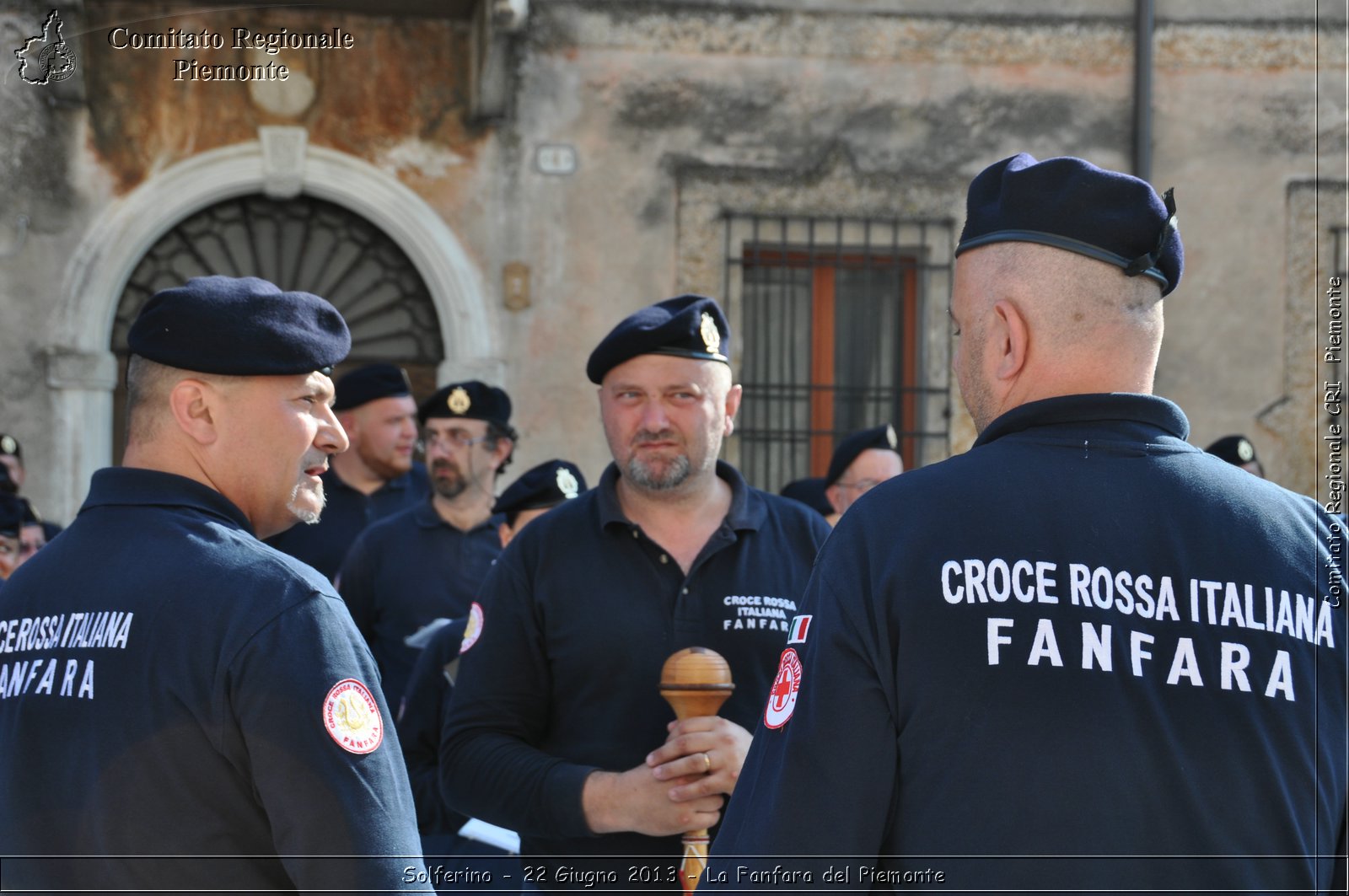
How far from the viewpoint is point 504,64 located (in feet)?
27.9

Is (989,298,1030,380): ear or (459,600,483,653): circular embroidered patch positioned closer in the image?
(989,298,1030,380): ear

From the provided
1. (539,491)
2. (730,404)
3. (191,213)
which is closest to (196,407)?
(730,404)

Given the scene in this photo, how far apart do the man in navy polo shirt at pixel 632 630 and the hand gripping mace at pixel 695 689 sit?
1.4 inches

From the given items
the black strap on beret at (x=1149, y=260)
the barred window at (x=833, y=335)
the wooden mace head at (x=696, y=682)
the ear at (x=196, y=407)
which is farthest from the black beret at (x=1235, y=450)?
the ear at (x=196, y=407)

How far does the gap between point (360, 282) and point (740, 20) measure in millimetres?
2797

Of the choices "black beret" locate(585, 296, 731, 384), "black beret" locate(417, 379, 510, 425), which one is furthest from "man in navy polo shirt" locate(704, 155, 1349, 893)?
"black beret" locate(417, 379, 510, 425)

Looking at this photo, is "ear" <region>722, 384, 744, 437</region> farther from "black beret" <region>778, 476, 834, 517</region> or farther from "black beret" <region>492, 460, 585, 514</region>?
"black beret" <region>778, 476, 834, 517</region>

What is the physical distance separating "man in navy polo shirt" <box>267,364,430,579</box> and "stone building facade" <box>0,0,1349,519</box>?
1903 mm

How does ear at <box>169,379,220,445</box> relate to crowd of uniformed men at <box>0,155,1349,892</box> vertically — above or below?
above

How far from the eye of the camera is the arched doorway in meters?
8.65

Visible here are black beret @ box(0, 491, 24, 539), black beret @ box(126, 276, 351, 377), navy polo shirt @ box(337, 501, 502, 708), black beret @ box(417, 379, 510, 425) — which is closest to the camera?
black beret @ box(126, 276, 351, 377)

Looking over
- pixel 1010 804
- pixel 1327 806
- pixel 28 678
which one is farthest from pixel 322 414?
pixel 1327 806

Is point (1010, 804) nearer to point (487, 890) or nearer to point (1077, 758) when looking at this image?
point (1077, 758)

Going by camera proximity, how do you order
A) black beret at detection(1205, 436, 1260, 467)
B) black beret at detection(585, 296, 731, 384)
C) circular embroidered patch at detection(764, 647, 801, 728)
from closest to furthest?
1. circular embroidered patch at detection(764, 647, 801, 728)
2. black beret at detection(585, 296, 731, 384)
3. black beret at detection(1205, 436, 1260, 467)
